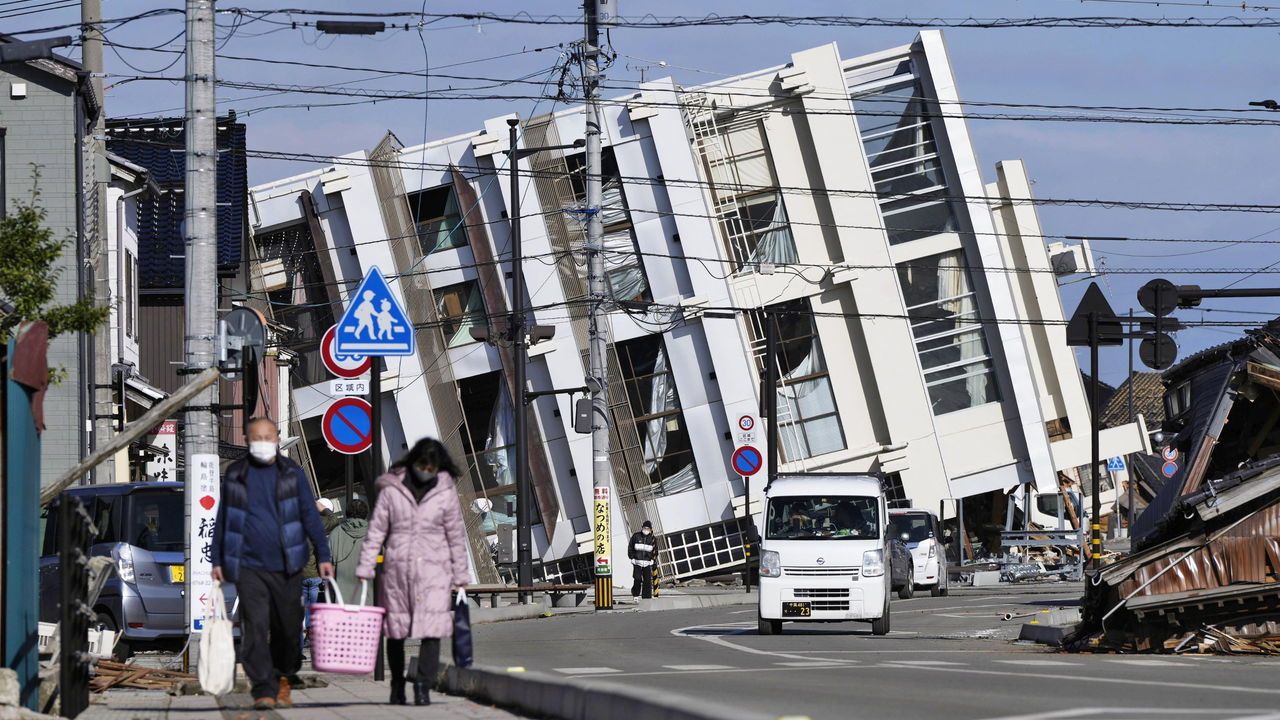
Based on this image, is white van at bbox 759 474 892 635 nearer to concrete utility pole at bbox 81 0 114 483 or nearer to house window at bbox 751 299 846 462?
concrete utility pole at bbox 81 0 114 483

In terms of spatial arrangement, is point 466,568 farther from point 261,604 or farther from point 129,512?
point 129,512

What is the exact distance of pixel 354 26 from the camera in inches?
957

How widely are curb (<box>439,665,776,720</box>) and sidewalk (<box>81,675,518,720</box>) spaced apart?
13 centimetres

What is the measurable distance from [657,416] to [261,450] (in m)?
35.8

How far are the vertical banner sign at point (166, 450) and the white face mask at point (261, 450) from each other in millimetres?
22611

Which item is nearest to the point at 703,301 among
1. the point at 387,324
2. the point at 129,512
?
the point at 129,512

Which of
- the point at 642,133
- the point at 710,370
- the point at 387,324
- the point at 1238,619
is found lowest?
the point at 1238,619

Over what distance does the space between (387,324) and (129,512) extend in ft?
26.3

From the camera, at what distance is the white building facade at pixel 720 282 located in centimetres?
4584

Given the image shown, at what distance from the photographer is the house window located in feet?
155

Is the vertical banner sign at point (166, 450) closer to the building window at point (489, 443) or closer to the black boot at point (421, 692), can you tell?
the building window at point (489, 443)

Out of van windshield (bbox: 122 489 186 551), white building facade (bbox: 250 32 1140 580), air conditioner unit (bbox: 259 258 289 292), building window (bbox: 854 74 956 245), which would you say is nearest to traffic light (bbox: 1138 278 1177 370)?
van windshield (bbox: 122 489 186 551)

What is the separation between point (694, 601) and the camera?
35812 millimetres

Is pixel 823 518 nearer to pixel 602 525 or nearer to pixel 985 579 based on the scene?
pixel 602 525
